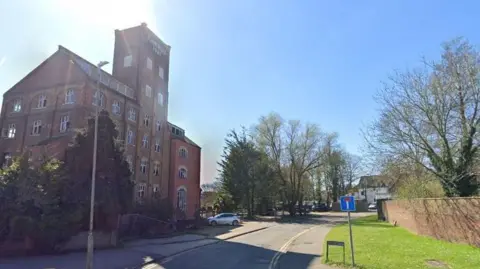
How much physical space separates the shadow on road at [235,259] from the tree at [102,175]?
655 cm

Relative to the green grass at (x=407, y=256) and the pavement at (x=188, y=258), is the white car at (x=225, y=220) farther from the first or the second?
the green grass at (x=407, y=256)

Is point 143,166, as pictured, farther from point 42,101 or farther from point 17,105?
point 17,105

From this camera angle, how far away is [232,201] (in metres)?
54.6

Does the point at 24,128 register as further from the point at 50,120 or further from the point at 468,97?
the point at 468,97

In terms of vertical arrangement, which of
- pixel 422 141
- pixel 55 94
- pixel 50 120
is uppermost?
pixel 55 94

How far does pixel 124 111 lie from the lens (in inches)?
1489

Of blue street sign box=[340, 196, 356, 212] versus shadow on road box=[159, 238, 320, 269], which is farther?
shadow on road box=[159, 238, 320, 269]

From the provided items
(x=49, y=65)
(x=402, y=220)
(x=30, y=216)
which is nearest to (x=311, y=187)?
(x=402, y=220)

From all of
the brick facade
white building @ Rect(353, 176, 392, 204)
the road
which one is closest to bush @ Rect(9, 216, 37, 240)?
the road

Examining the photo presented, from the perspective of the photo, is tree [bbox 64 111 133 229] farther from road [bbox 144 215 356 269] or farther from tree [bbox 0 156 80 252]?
road [bbox 144 215 356 269]

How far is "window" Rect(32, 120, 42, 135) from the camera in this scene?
112 feet

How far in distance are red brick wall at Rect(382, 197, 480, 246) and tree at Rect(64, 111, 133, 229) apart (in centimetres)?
2043

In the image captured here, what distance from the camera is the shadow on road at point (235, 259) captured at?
15.9m

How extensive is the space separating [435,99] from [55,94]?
32174 mm
